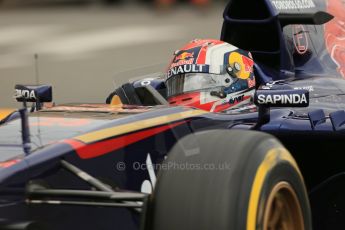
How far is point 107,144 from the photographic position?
312 centimetres

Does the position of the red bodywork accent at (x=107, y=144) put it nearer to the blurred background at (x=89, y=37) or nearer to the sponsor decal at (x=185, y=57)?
the sponsor decal at (x=185, y=57)

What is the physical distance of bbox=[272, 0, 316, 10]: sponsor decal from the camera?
15.5 ft

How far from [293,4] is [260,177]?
216cm

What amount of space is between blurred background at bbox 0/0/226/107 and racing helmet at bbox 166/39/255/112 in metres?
2.98

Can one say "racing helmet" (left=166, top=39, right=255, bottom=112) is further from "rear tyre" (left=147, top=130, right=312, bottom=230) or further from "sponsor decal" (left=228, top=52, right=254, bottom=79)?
"rear tyre" (left=147, top=130, right=312, bottom=230)

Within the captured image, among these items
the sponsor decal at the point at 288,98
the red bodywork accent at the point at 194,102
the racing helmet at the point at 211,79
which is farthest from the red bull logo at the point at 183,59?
the sponsor decal at the point at 288,98

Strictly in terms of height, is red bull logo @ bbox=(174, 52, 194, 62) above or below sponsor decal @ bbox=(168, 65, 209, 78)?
above

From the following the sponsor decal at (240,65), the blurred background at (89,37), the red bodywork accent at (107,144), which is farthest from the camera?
the blurred background at (89,37)

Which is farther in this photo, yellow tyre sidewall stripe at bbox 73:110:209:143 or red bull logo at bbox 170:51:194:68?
red bull logo at bbox 170:51:194:68

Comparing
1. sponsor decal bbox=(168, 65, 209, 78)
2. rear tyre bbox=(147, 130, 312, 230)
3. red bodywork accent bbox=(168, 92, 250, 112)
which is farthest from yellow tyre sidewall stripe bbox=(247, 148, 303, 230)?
sponsor decal bbox=(168, 65, 209, 78)

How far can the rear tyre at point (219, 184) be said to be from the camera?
8.97ft

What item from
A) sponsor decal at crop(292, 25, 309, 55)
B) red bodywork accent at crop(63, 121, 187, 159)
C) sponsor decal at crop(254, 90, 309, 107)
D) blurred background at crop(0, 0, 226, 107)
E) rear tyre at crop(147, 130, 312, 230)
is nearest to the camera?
rear tyre at crop(147, 130, 312, 230)

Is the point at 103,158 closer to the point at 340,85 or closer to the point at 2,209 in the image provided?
the point at 2,209

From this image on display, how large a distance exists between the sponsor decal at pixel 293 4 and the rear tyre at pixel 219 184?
73.4 inches
